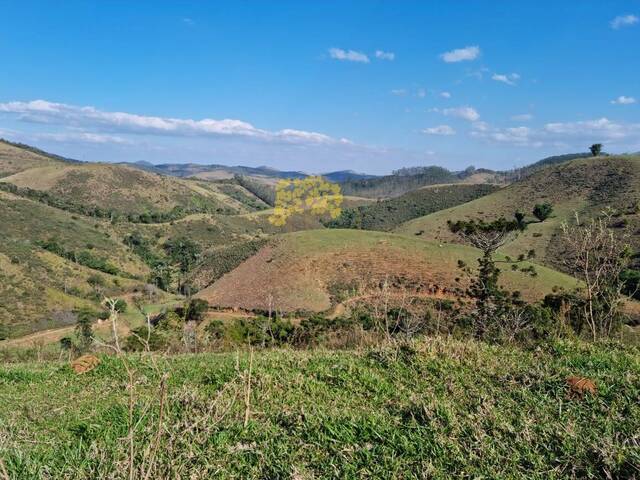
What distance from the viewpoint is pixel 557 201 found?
73.2 m

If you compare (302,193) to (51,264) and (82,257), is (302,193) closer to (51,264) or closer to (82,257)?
(51,264)

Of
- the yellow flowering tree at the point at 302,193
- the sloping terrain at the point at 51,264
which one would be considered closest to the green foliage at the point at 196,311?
the sloping terrain at the point at 51,264

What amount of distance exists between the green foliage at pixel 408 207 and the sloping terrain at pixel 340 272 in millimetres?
52971

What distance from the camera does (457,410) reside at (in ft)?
12.7

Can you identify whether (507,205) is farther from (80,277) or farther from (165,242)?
(80,277)

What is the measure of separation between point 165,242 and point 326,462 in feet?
284

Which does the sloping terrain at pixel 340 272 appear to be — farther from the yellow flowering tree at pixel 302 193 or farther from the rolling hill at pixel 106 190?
the rolling hill at pixel 106 190

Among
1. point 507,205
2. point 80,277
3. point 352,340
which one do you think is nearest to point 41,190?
point 80,277

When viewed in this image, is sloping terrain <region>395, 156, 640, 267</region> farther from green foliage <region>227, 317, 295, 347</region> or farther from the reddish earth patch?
green foliage <region>227, 317, 295, 347</region>

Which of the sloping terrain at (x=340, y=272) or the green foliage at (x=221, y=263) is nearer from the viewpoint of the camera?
the sloping terrain at (x=340, y=272)

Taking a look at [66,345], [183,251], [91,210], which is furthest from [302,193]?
[91,210]

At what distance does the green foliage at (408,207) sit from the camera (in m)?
107

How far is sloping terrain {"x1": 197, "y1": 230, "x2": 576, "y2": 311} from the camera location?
39.9 meters

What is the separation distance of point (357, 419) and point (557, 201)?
79.7 meters
